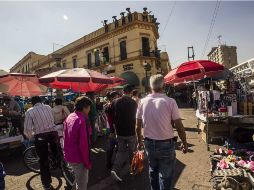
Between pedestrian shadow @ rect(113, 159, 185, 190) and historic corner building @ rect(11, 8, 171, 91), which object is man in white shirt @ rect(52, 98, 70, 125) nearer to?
pedestrian shadow @ rect(113, 159, 185, 190)

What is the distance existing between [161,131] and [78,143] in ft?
4.21

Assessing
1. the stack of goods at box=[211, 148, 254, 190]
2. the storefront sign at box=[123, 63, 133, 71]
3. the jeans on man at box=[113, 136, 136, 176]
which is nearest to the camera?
the stack of goods at box=[211, 148, 254, 190]

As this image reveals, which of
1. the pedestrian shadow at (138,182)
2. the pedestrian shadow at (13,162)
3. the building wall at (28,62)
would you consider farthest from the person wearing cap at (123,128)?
the building wall at (28,62)

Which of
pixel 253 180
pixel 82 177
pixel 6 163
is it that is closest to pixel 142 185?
pixel 82 177

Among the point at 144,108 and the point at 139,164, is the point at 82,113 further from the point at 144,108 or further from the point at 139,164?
the point at 139,164

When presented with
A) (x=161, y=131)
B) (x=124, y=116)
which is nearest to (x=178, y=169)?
(x=124, y=116)

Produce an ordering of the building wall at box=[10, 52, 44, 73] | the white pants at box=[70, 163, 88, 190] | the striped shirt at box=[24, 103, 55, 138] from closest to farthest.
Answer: the white pants at box=[70, 163, 88, 190] < the striped shirt at box=[24, 103, 55, 138] < the building wall at box=[10, 52, 44, 73]

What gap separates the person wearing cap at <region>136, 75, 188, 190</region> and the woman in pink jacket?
96 cm

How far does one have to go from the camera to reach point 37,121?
18.0ft

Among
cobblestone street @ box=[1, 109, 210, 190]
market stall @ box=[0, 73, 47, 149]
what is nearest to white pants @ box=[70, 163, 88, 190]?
cobblestone street @ box=[1, 109, 210, 190]

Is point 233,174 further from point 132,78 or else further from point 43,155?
point 132,78

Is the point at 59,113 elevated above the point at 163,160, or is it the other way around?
the point at 59,113

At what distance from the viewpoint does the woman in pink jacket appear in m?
4.00

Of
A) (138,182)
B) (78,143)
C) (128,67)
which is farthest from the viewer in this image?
(128,67)
